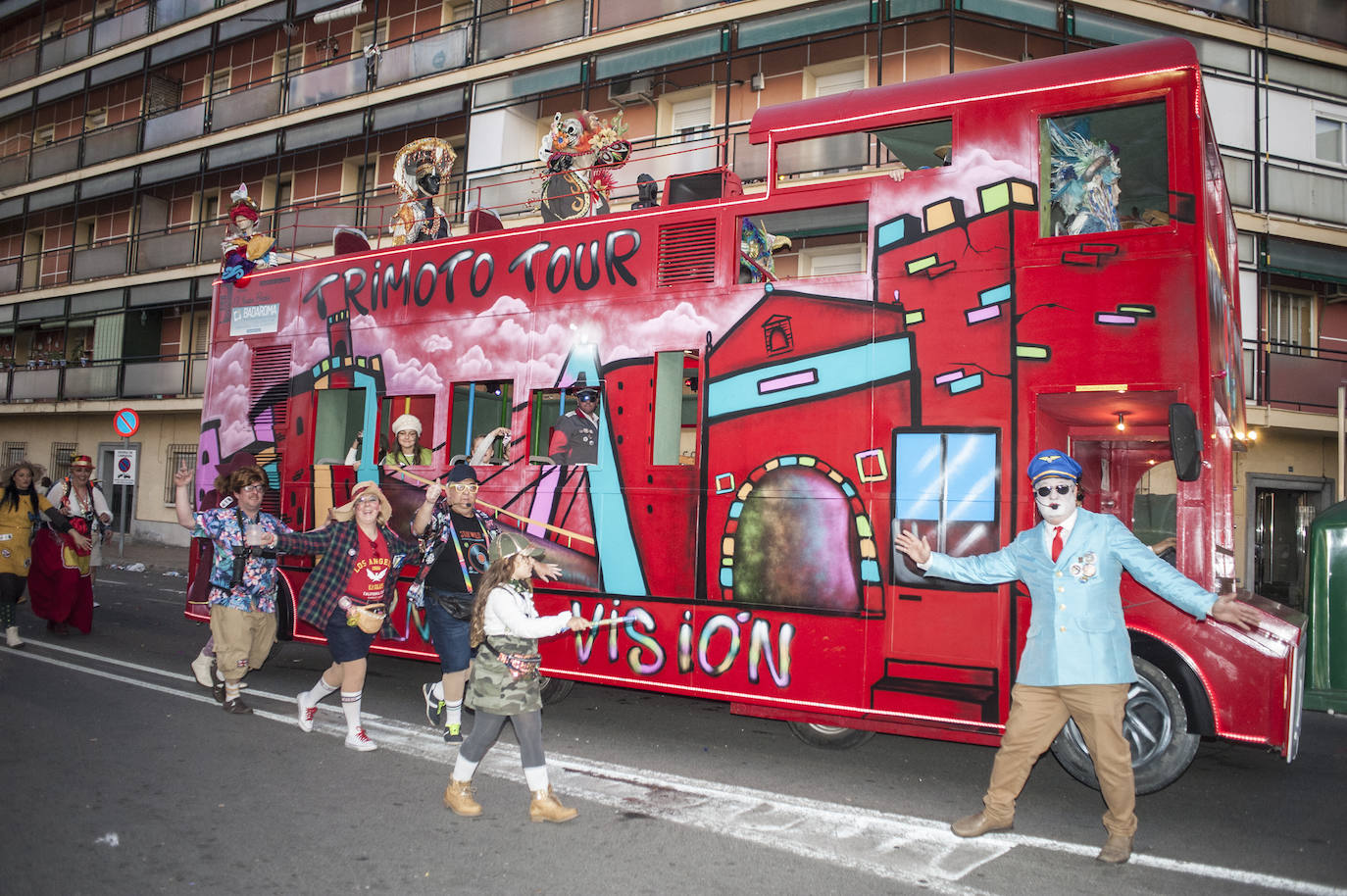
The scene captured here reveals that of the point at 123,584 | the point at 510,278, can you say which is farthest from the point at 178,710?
the point at 123,584

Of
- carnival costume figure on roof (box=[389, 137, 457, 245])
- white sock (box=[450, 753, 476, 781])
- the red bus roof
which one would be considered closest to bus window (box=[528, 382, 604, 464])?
the red bus roof

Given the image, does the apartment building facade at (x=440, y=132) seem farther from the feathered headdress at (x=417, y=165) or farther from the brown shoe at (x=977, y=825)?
the brown shoe at (x=977, y=825)

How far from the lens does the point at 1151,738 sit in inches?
216

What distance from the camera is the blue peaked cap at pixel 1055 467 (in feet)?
15.6

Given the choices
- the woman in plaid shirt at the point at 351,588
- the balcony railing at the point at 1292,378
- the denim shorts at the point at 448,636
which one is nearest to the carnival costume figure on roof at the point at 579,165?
the woman in plaid shirt at the point at 351,588

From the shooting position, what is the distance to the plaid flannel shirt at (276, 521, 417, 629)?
20.7 ft

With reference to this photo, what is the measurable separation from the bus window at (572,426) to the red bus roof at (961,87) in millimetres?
2222

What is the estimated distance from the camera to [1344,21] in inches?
681

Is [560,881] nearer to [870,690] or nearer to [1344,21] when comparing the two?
[870,690]

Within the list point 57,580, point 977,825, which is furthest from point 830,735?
point 57,580

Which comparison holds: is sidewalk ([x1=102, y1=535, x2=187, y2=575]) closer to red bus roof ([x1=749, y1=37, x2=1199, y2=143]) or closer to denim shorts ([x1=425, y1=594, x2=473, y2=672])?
denim shorts ([x1=425, y1=594, x2=473, y2=672])

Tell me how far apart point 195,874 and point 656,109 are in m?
18.4

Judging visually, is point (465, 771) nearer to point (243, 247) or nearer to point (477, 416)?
point (477, 416)

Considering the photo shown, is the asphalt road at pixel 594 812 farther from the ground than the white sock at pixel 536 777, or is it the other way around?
the white sock at pixel 536 777
